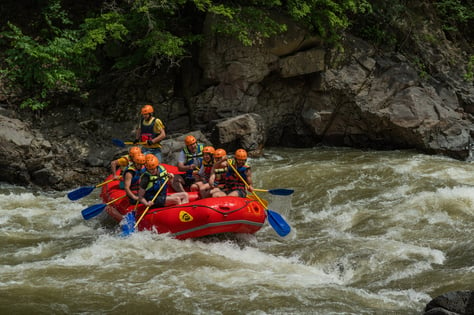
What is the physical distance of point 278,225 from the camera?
706 centimetres

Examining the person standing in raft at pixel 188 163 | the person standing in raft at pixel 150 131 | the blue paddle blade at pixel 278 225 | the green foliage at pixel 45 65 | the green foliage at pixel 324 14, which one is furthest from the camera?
the green foliage at pixel 324 14

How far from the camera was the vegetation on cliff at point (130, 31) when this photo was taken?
36.6 feet

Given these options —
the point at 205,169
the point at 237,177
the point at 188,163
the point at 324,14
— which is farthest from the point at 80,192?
the point at 324,14

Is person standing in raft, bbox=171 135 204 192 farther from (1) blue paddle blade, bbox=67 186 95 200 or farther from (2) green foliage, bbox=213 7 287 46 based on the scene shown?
(2) green foliage, bbox=213 7 287 46

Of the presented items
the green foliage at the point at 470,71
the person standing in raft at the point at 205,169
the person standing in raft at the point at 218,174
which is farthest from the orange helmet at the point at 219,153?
the green foliage at the point at 470,71

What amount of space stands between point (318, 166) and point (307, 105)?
2471 millimetres

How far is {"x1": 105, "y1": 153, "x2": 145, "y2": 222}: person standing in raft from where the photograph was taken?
7.43m

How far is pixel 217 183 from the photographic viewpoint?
7.65 meters

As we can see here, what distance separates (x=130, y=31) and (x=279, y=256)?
6711mm

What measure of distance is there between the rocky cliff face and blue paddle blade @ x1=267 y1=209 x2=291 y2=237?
13.2 feet

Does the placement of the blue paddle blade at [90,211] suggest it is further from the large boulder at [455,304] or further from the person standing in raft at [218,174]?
the large boulder at [455,304]

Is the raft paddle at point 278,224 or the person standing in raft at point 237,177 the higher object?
the person standing in raft at point 237,177

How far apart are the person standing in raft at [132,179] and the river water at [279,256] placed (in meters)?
0.29

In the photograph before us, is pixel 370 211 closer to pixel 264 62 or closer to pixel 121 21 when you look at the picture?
pixel 264 62
